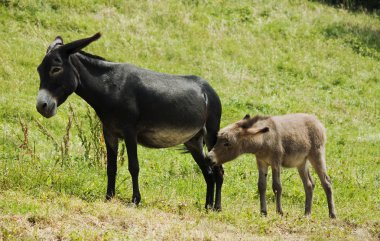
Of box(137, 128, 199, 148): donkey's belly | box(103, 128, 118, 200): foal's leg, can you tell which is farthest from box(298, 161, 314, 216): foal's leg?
box(103, 128, 118, 200): foal's leg

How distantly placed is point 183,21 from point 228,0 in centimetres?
382

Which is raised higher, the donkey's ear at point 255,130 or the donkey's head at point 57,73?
the donkey's head at point 57,73

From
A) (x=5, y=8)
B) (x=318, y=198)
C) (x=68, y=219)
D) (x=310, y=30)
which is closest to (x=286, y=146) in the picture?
(x=318, y=198)

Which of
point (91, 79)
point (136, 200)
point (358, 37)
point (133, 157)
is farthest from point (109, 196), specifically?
point (358, 37)

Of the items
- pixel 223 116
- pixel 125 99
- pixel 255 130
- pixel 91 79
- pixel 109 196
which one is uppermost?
pixel 91 79

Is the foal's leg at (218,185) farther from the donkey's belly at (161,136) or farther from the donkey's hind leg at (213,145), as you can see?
the donkey's belly at (161,136)

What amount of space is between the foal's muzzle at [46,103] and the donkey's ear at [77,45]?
629mm

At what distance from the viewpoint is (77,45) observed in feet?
29.8

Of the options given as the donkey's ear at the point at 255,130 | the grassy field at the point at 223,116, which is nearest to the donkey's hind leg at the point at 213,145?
the grassy field at the point at 223,116

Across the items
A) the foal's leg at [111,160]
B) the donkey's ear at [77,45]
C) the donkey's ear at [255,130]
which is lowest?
the foal's leg at [111,160]

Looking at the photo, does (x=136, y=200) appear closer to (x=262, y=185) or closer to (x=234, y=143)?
(x=234, y=143)

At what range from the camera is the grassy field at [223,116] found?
341 inches

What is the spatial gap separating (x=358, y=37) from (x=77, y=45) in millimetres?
19556

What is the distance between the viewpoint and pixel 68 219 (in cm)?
804
